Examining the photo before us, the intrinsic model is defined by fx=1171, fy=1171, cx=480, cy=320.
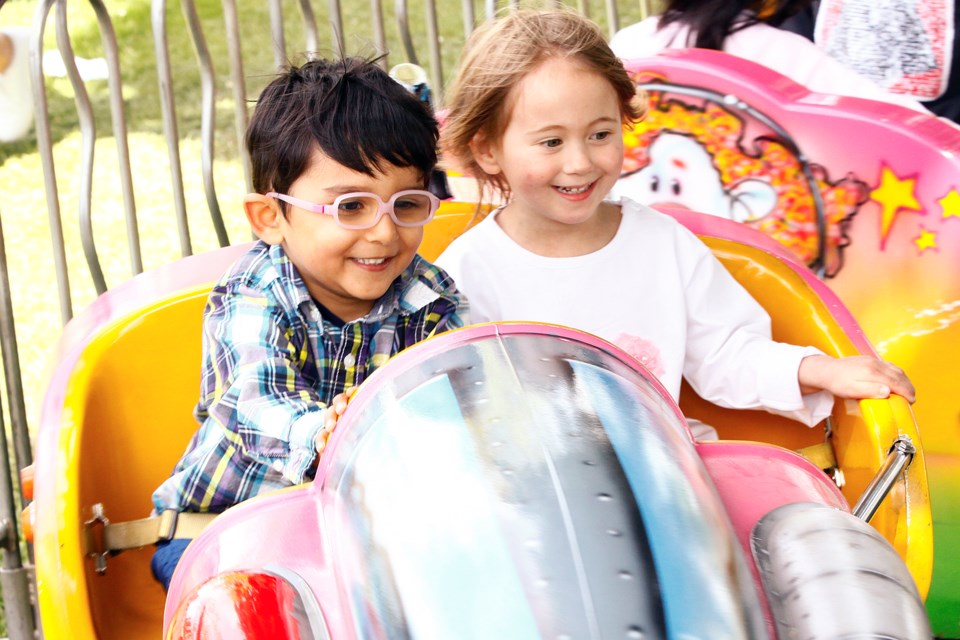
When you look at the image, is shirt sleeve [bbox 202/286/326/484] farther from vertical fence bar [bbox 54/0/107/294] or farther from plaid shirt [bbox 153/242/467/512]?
vertical fence bar [bbox 54/0/107/294]

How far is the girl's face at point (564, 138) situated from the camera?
1.41 m

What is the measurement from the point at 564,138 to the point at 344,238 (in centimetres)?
32

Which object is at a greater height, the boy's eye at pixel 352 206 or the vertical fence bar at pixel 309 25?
the vertical fence bar at pixel 309 25

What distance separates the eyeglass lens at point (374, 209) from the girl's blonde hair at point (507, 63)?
232mm

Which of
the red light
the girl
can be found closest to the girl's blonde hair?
the girl

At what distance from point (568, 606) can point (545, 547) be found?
0.16 ft

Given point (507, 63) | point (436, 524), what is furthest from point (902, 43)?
point (436, 524)

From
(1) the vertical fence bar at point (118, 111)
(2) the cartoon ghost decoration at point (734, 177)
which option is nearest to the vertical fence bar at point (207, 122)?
(1) the vertical fence bar at point (118, 111)

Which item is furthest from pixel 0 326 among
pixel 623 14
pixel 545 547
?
pixel 623 14

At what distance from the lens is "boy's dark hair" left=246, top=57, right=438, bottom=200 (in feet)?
4.15

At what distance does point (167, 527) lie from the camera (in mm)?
1311

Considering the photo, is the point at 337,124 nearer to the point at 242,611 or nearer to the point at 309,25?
the point at 242,611

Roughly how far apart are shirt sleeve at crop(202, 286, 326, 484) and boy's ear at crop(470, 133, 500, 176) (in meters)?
0.38

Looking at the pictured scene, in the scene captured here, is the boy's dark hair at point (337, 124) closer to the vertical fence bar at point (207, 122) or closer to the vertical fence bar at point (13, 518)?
the vertical fence bar at point (207, 122)
